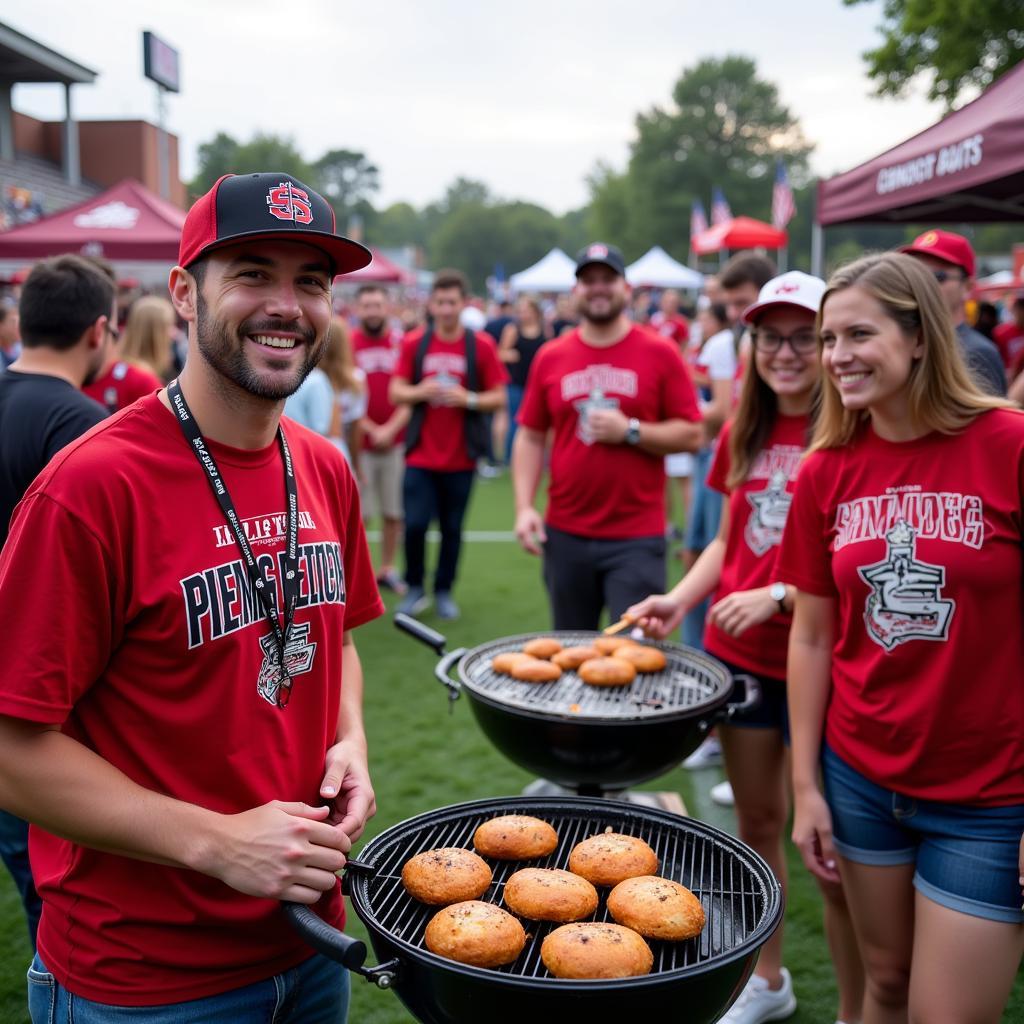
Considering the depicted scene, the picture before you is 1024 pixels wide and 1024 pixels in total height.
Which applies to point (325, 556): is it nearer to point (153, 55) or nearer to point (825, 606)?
point (825, 606)

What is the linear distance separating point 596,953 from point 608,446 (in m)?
3.30

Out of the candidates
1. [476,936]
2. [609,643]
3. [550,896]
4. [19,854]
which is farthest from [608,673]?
[19,854]

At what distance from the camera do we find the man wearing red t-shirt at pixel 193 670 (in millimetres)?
1567

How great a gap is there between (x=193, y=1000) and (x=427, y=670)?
16.8 ft

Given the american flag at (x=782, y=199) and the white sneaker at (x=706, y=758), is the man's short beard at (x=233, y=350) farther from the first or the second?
the american flag at (x=782, y=199)

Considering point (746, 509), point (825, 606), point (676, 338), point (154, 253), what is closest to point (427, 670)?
point (746, 509)

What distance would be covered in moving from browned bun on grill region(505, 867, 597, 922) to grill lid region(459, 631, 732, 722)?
845mm

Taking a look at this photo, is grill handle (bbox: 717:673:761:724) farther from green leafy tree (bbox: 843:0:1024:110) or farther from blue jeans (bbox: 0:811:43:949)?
green leafy tree (bbox: 843:0:1024:110)

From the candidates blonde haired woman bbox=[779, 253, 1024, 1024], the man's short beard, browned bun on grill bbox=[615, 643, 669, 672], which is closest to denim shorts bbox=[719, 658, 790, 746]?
browned bun on grill bbox=[615, 643, 669, 672]

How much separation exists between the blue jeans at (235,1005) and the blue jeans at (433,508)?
18.7ft

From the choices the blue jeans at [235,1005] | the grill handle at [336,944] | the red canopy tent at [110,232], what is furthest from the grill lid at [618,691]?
the red canopy tent at [110,232]

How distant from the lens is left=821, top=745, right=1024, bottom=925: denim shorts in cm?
217

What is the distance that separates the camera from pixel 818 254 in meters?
12.5

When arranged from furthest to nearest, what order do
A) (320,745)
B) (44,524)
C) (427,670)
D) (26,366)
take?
(427,670), (26,366), (320,745), (44,524)
